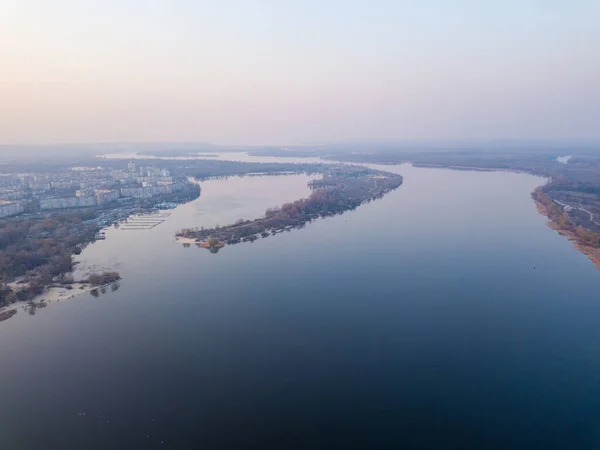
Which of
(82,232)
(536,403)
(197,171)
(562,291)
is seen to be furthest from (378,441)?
(197,171)

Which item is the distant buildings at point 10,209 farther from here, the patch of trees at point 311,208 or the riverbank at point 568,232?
the riverbank at point 568,232

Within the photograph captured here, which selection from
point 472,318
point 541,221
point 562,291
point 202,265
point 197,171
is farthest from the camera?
point 197,171

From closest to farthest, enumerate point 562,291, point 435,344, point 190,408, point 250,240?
point 190,408 < point 435,344 < point 562,291 < point 250,240

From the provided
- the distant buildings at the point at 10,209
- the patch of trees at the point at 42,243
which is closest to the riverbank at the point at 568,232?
the patch of trees at the point at 42,243

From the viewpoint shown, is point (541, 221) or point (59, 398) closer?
point (59, 398)

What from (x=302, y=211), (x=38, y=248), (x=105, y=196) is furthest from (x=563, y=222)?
(x=105, y=196)

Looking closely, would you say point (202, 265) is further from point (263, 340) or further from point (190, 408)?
point (190, 408)

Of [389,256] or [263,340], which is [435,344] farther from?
[389,256]
